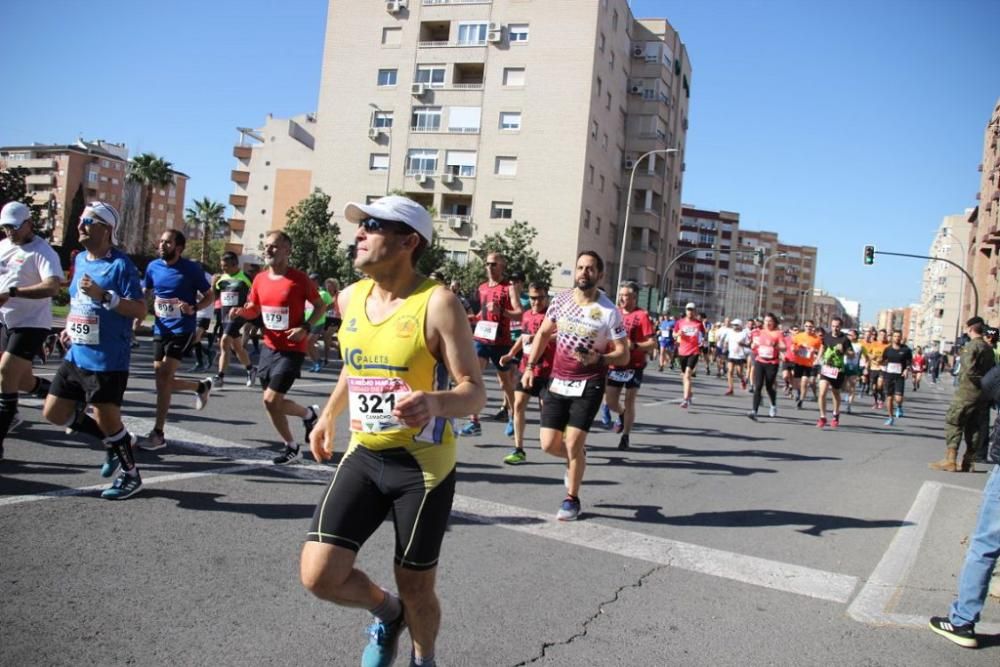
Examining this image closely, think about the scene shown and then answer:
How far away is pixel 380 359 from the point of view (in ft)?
10.1

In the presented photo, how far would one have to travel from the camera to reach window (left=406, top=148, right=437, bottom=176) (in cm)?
5294

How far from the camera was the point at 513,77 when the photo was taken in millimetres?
51969

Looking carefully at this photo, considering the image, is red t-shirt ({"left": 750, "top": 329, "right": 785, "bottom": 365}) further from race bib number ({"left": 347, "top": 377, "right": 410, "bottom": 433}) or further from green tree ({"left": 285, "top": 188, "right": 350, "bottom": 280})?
green tree ({"left": 285, "top": 188, "right": 350, "bottom": 280})

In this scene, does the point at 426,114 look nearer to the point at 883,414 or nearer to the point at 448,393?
the point at 883,414

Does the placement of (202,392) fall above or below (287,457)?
above

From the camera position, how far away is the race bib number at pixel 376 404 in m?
3.03

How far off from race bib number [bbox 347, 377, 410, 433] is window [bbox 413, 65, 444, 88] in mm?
52631

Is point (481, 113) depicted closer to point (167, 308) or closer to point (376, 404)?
point (167, 308)

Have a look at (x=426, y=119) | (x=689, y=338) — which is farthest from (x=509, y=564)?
(x=426, y=119)

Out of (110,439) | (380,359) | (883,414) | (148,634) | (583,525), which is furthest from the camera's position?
(883,414)

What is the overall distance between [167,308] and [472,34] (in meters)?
49.0

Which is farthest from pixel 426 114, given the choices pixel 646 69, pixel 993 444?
pixel 993 444

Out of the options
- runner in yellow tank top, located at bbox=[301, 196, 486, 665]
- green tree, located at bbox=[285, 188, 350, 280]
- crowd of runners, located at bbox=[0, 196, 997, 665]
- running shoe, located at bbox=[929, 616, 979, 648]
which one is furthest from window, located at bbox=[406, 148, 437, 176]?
runner in yellow tank top, located at bbox=[301, 196, 486, 665]

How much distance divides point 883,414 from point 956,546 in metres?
15.2
